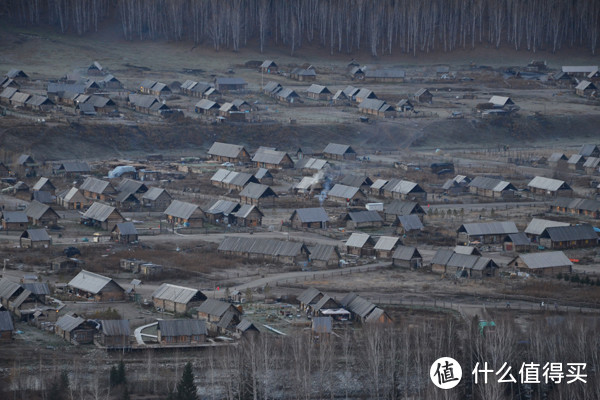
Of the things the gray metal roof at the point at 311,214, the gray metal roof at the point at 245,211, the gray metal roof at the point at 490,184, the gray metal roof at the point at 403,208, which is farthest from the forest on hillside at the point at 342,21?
the gray metal roof at the point at 311,214

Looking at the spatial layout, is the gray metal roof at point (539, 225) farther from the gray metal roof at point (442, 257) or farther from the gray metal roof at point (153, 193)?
the gray metal roof at point (153, 193)

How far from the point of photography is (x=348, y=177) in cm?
9119

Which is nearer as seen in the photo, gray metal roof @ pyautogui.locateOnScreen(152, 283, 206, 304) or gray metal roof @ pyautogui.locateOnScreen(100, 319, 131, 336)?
gray metal roof @ pyautogui.locateOnScreen(100, 319, 131, 336)

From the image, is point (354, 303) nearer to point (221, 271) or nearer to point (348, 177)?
point (221, 271)

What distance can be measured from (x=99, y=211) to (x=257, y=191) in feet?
47.7

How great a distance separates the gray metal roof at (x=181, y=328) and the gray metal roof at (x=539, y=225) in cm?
3101

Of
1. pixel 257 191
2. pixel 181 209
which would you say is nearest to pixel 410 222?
pixel 257 191

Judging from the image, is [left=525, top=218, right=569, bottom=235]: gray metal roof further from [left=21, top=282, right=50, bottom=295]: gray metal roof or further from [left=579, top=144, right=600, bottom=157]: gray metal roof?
[left=21, top=282, right=50, bottom=295]: gray metal roof

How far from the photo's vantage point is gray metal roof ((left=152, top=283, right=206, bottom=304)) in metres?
55.2

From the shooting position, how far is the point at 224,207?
78625 millimetres

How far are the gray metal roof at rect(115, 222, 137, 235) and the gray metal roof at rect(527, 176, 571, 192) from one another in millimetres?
36953

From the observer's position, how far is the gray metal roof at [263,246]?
67062mm

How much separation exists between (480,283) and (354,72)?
282 feet

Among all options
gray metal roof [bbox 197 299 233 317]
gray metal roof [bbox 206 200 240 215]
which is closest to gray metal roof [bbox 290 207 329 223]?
gray metal roof [bbox 206 200 240 215]
